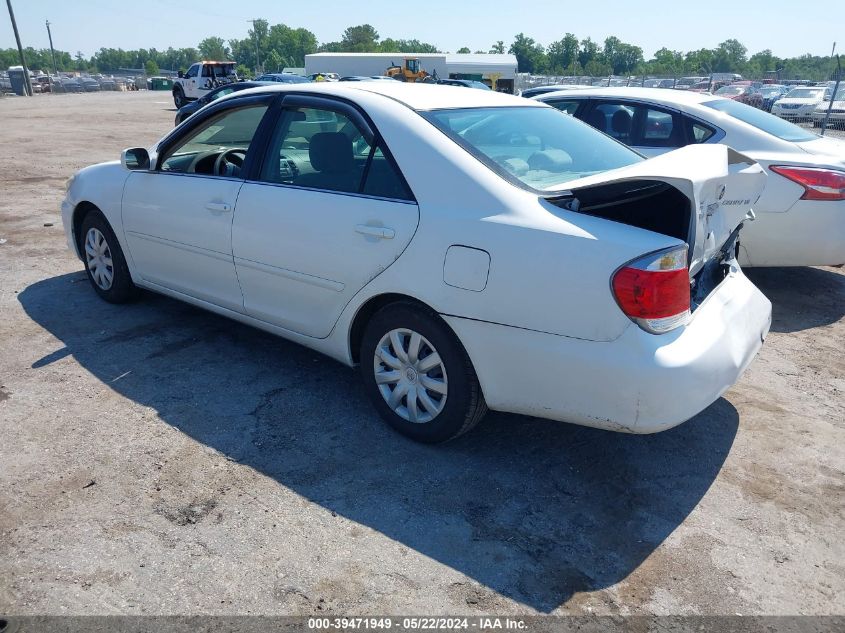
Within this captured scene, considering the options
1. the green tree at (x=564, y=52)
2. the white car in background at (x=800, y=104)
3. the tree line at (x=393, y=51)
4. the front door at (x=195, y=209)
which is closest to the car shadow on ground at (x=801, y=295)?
the front door at (x=195, y=209)

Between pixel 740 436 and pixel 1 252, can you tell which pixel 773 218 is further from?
pixel 1 252

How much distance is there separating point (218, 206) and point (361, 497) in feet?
6.60

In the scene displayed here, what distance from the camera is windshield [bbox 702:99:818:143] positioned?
6074 millimetres

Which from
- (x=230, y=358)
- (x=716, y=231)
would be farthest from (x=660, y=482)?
(x=230, y=358)

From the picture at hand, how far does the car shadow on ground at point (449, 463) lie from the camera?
2768 millimetres

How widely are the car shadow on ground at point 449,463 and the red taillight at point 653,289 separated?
0.32 meters

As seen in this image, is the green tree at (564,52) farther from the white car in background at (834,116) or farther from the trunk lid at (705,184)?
the trunk lid at (705,184)

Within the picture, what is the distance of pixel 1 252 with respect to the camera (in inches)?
276

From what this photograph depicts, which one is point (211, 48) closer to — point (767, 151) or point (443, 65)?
point (443, 65)

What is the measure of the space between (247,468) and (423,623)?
127 cm

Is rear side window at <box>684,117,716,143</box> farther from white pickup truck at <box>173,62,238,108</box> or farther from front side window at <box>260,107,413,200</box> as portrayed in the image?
white pickup truck at <box>173,62,238,108</box>

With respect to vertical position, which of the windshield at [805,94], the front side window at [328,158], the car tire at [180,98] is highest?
the front side window at [328,158]

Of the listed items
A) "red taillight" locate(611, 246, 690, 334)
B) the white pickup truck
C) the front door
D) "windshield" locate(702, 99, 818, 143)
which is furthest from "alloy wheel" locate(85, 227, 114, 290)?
the white pickup truck

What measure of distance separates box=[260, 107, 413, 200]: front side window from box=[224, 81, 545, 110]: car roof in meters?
0.15
